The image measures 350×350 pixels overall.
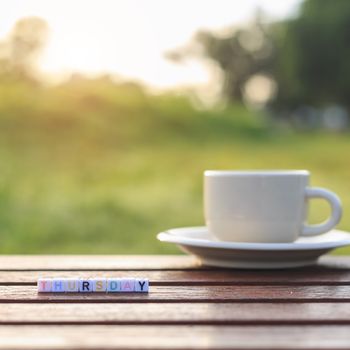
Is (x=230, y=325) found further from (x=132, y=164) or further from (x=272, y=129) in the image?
(x=272, y=129)

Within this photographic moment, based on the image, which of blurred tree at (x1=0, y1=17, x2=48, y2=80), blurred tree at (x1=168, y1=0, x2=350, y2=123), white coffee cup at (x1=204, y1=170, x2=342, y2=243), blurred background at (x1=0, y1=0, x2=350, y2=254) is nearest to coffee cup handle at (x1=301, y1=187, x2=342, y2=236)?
white coffee cup at (x1=204, y1=170, x2=342, y2=243)

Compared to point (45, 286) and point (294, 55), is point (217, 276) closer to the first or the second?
point (45, 286)

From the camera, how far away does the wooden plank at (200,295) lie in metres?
0.65

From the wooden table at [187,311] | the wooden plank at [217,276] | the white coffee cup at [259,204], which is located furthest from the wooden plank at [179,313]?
the white coffee cup at [259,204]

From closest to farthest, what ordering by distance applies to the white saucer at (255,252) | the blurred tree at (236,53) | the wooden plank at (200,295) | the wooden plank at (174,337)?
the wooden plank at (174,337)
the wooden plank at (200,295)
the white saucer at (255,252)
the blurred tree at (236,53)

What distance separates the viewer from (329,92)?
3.96 m

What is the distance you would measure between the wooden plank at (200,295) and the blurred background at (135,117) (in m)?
2.28

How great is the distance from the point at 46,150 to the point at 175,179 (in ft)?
2.03

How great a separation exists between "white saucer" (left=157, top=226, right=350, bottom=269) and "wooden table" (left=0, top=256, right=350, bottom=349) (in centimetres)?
2

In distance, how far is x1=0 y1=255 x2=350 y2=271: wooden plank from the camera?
0.86 metres

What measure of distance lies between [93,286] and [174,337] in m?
0.19

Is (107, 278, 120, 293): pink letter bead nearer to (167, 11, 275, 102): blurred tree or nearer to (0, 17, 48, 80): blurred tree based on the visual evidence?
(0, 17, 48, 80): blurred tree

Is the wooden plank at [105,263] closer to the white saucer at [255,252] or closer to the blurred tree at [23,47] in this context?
the white saucer at [255,252]

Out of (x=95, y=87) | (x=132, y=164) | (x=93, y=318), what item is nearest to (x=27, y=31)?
(x=95, y=87)
